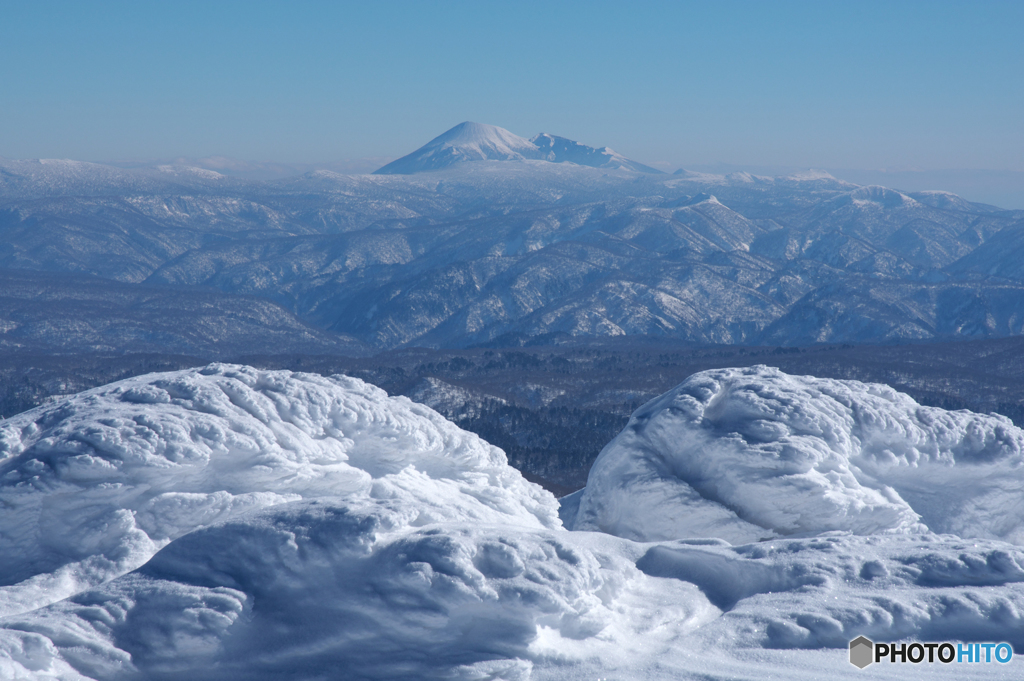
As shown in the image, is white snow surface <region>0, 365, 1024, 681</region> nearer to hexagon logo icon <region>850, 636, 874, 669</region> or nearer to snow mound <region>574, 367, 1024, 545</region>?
hexagon logo icon <region>850, 636, 874, 669</region>

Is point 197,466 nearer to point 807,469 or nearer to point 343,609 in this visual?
point 343,609

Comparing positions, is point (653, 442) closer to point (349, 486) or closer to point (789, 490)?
point (789, 490)

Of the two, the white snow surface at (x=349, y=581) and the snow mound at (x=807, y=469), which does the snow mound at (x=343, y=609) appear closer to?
the white snow surface at (x=349, y=581)

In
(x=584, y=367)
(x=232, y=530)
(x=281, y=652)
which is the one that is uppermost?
(x=232, y=530)

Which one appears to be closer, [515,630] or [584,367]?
[515,630]

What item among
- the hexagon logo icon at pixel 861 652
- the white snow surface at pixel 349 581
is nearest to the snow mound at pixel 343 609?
the white snow surface at pixel 349 581

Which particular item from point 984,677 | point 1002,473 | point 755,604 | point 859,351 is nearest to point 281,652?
point 755,604

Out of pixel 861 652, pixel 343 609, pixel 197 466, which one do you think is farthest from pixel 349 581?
pixel 861 652
